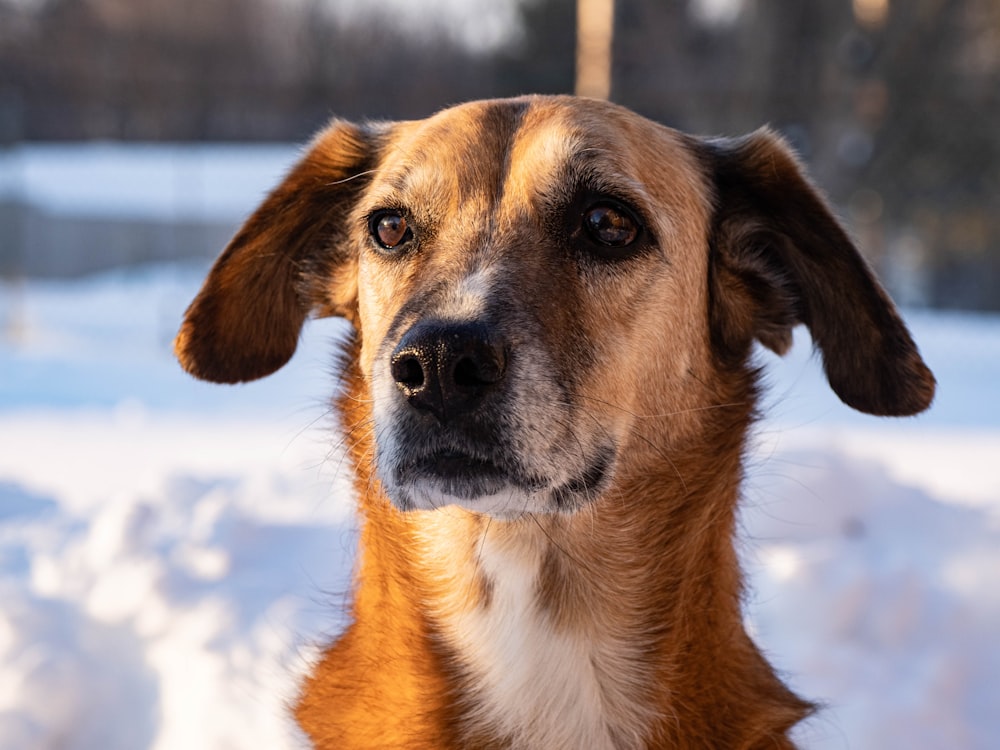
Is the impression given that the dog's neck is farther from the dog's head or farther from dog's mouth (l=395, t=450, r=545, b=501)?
dog's mouth (l=395, t=450, r=545, b=501)

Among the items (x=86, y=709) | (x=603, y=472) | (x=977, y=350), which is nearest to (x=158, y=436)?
(x=86, y=709)

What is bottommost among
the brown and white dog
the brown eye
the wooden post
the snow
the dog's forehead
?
the snow

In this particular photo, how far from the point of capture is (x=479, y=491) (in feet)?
5.90

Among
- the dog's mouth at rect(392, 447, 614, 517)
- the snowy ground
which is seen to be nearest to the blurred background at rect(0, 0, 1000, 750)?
the snowy ground

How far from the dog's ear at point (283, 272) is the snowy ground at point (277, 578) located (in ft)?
0.47

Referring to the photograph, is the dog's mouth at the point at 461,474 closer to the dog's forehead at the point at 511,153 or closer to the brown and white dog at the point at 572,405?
the brown and white dog at the point at 572,405

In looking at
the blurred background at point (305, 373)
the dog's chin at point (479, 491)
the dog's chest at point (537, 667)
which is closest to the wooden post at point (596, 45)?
the blurred background at point (305, 373)

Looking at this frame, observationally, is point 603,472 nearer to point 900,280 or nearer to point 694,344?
point 694,344

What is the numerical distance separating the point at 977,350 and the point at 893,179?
1.94 meters

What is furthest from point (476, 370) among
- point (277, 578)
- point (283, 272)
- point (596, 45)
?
point (596, 45)

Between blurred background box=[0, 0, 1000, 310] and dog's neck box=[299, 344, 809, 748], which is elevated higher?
dog's neck box=[299, 344, 809, 748]

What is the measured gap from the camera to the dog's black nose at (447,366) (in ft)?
5.57

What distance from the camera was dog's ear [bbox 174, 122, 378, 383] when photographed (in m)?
2.47

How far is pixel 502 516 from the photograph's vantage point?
6.26 feet
